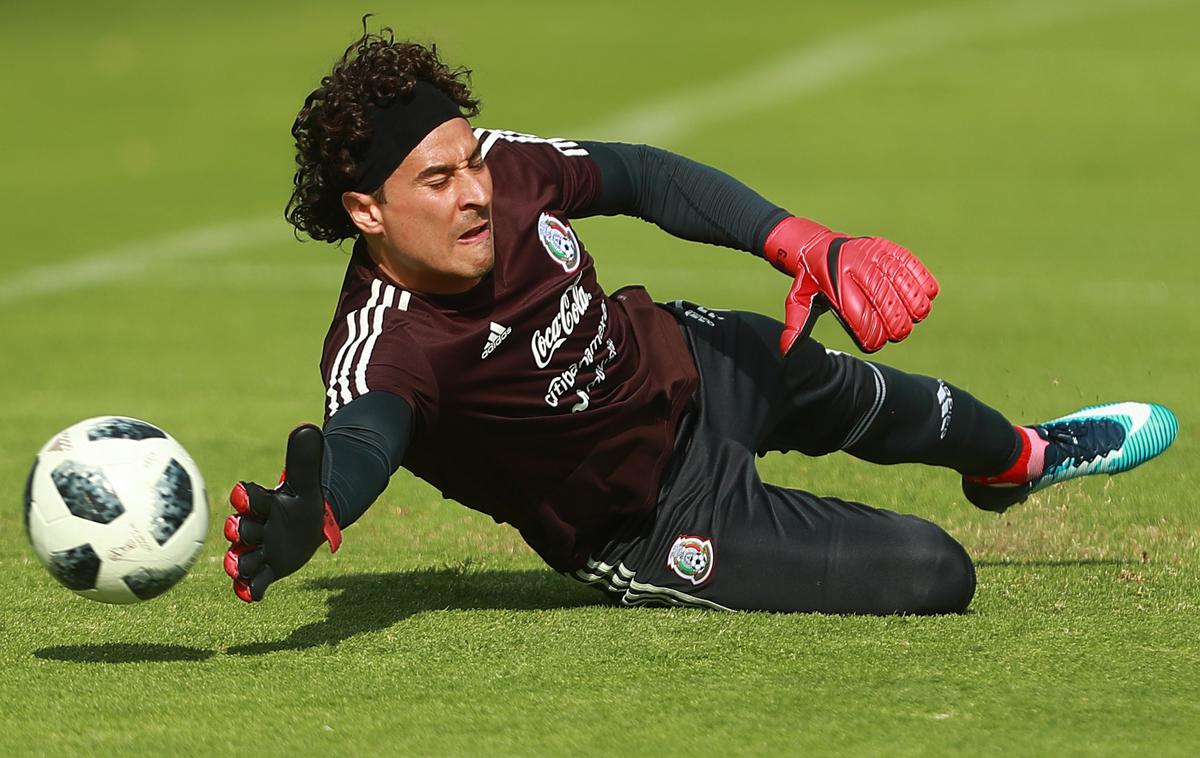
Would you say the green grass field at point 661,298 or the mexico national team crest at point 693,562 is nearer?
the green grass field at point 661,298

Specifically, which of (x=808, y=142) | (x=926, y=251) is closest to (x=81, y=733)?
(x=926, y=251)

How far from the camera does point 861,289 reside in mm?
5648

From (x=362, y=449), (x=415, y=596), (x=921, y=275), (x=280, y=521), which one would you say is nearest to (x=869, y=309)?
(x=921, y=275)

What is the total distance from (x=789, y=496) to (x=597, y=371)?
31.1 inches

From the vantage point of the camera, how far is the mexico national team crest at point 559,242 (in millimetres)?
5785

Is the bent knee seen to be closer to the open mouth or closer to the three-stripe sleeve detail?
the open mouth

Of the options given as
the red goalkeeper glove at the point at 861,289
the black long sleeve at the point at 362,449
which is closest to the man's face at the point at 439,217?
the black long sleeve at the point at 362,449

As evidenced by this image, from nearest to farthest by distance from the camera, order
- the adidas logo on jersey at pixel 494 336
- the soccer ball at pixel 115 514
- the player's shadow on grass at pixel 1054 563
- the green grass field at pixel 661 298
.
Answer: the green grass field at pixel 661 298 → the soccer ball at pixel 115 514 → the adidas logo on jersey at pixel 494 336 → the player's shadow on grass at pixel 1054 563

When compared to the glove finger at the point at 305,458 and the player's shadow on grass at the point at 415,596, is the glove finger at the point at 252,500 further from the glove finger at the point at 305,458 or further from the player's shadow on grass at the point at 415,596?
the player's shadow on grass at the point at 415,596

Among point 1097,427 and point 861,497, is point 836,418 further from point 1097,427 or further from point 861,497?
point 861,497

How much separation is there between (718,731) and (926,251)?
11.7 meters

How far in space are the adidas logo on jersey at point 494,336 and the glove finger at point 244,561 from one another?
40.9 inches

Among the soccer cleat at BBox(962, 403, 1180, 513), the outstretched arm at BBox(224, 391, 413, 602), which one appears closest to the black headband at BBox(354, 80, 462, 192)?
the outstretched arm at BBox(224, 391, 413, 602)

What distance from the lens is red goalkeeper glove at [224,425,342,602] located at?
465 centimetres
